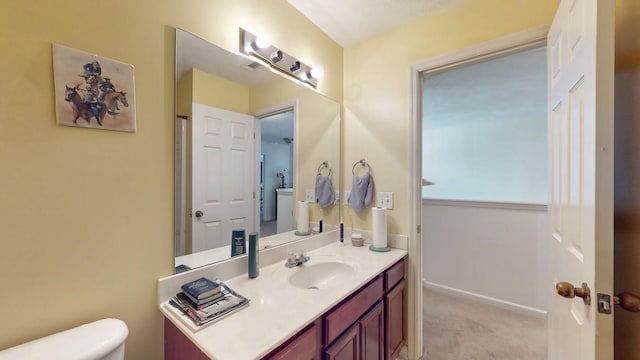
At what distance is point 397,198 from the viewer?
1.89 metres

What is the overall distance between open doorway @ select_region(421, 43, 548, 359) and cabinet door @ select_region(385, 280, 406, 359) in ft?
1.18

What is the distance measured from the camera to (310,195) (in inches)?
76.7

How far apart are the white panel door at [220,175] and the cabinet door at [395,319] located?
997 millimetres

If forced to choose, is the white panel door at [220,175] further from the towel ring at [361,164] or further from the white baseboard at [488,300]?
the white baseboard at [488,300]

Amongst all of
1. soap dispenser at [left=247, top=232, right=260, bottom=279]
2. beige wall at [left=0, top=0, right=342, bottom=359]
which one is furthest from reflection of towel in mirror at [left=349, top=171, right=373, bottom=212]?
beige wall at [left=0, top=0, right=342, bottom=359]

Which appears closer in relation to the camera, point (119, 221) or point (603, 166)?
point (603, 166)

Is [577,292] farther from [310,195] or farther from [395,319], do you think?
[310,195]

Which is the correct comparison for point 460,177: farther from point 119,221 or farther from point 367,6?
point 119,221

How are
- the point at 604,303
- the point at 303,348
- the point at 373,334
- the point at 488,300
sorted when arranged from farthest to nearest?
the point at 488,300 < the point at 373,334 < the point at 303,348 < the point at 604,303

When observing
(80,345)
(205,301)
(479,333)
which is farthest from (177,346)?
(479,333)

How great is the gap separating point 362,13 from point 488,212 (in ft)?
7.59

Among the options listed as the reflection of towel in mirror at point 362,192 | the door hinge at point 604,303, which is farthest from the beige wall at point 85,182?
the door hinge at point 604,303

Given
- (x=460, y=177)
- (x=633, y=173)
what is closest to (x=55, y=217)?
(x=633, y=173)

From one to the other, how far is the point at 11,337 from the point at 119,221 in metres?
0.41
